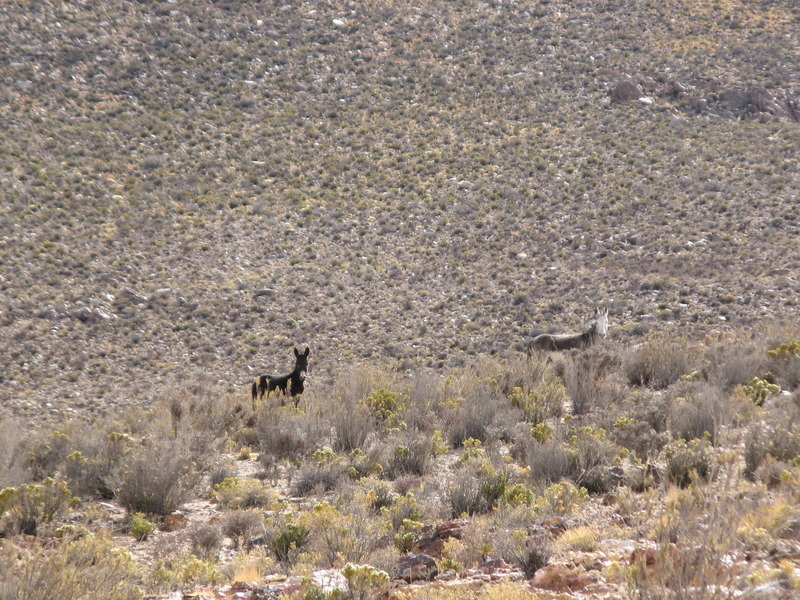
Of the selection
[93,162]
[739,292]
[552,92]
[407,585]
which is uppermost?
[552,92]

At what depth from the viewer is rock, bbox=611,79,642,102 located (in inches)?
1617

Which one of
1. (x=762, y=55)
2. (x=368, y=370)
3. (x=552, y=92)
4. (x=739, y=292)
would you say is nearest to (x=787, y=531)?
(x=368, y=370)

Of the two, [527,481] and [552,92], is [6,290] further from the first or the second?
[552,92]

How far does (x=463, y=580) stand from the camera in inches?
210

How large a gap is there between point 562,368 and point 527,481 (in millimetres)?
6443

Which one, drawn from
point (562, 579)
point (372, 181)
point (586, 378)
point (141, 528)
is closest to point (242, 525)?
point (141, 528)

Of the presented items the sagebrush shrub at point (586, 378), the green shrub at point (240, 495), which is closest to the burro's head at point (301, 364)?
the sagebrush shrub at point (586, 378)

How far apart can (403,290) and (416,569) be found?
2479 cm

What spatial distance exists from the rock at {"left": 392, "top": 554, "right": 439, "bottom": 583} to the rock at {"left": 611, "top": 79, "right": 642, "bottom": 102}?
39.2 metres

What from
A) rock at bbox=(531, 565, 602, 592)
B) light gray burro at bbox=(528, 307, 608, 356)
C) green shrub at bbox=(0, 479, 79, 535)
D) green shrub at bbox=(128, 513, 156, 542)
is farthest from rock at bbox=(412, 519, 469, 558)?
light gray burro at bbox=(528, 307, 608, 356)

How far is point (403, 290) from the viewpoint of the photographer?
99.3 feet

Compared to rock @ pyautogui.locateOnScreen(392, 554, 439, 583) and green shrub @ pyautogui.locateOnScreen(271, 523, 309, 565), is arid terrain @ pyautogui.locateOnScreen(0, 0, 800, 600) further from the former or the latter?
rock @ pyautogui.locateOnScreen(392, 554, 439, 583)

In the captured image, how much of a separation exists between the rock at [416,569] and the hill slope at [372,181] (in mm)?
18916

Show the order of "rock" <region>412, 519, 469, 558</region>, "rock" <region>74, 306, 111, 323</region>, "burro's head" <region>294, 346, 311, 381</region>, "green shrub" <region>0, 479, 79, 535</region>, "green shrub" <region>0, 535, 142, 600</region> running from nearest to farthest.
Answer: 1. "green shrub" <region>0, 535, 142, 600</region>
2. "rock" <region>412, 519, 469, 558</region>
3. "green shrub" <region>0, 479, 79, 535</region>
4. "burro's head" <region>294, 346, 311, 381</region>
5. "rock" <region>74, 306, 111, 323</region>
